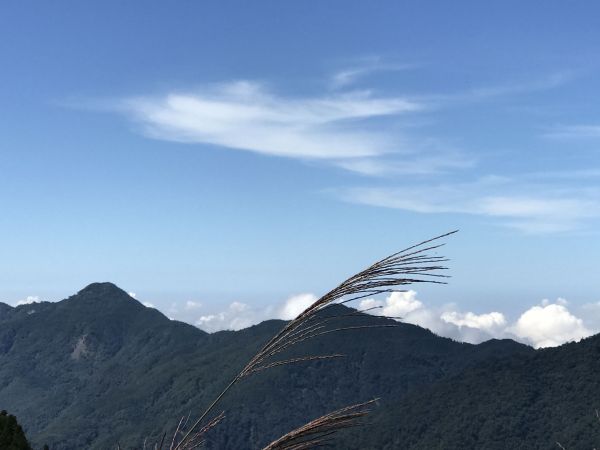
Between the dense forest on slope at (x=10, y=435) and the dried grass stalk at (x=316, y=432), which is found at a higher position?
the dried grass stalk at (x=316, y=432)

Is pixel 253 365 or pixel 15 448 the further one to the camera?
pixel 15 448

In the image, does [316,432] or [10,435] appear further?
[10,435]

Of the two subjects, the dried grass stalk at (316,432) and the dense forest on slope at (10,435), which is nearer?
the dried grass stalk at (316,432)

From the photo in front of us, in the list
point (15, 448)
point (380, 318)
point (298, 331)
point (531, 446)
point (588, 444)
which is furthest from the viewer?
point (531, 446)

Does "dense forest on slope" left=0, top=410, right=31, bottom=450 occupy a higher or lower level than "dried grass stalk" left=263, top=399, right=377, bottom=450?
lower

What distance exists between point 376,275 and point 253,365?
0.57 metres

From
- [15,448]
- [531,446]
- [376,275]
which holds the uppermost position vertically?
[376,275]

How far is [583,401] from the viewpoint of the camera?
19975 centimetres

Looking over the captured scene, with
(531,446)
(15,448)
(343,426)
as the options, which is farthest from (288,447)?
(531,446)

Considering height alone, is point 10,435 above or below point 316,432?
below

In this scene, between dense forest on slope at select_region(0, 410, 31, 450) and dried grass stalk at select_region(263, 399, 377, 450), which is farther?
dense forest on slope at select_region(0, 410, 31, 450)

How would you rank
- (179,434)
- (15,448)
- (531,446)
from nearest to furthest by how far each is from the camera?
(179,434) < (15,448) < (531,446)

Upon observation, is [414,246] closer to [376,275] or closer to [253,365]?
[376,275]

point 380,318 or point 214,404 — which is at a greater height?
point 380,318
